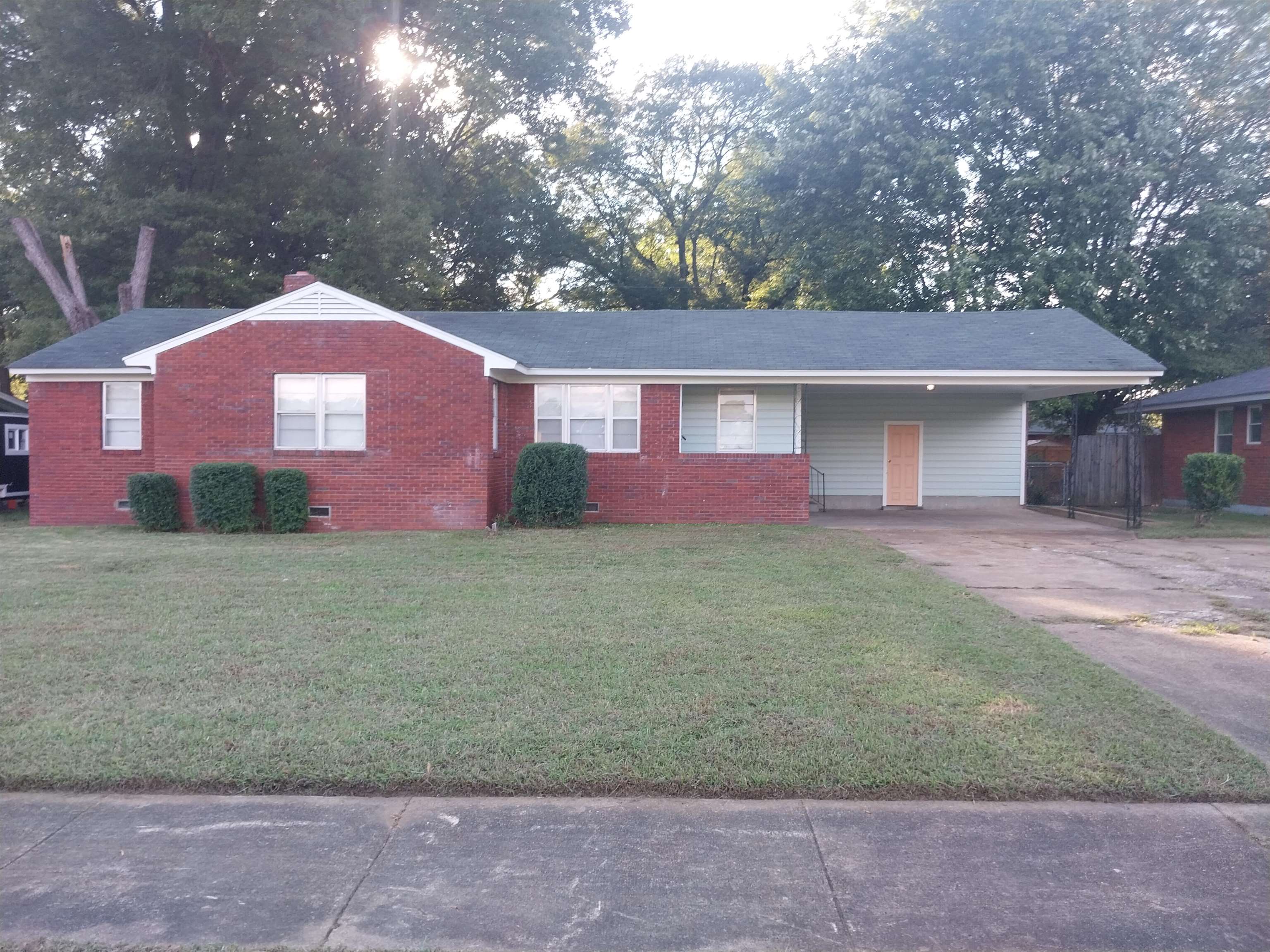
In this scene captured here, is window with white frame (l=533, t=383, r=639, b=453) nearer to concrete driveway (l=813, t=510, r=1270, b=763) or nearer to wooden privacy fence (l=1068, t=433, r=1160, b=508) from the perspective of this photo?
concrete driveway (l=813, t=510, r=1270, b=763)

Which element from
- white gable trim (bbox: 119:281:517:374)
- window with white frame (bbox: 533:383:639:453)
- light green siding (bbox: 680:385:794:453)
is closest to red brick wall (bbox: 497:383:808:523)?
window with white frame (bbox: 533:383:639:453)

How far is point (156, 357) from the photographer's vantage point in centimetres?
1623

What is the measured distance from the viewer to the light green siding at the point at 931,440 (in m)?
21.4

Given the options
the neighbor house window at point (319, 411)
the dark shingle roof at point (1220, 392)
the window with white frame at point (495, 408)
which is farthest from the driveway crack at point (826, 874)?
the dark shingle roof at point (1220, 392)

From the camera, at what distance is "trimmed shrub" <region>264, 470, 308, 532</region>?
15750mm

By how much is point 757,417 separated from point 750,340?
160cm

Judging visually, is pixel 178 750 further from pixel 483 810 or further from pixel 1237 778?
pixel 1237 778

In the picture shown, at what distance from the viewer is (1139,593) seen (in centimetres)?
1068

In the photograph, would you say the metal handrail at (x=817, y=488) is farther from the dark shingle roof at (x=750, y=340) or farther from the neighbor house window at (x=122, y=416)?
the neighbor house window at (x=122, y=416)

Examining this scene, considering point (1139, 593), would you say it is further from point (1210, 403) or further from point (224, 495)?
point (1210, 403)

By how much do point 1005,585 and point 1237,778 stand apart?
19.7 ft

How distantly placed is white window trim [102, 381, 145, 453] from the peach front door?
14.8 meters

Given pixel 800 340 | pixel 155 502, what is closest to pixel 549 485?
pixel 800 340

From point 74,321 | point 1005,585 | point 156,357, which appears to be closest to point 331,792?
point 1005,585
